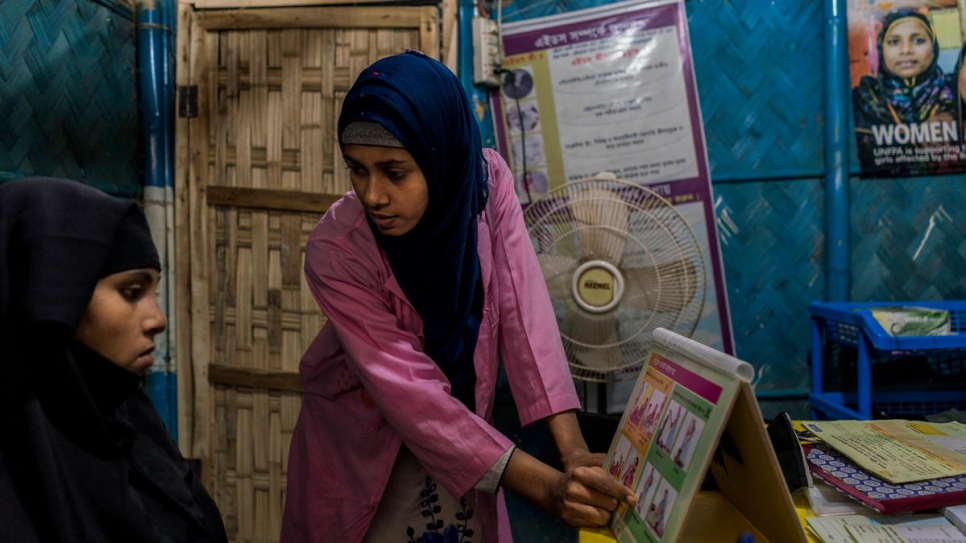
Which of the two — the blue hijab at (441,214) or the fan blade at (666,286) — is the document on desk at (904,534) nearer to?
the blue hijab at (441,214)

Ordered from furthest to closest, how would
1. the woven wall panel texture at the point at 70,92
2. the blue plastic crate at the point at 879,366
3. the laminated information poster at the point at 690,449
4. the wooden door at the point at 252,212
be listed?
1. the wooden door at the point at 252,212
2. the woven wall panel texture at the point at 70,92
3. the blue plastic crate at the point at 879,366
4. the laminated information poster at the point at 690,449

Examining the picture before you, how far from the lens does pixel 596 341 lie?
201 cm

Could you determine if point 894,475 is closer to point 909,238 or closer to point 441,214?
point 441,214

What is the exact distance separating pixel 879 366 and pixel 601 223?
3.93 feet

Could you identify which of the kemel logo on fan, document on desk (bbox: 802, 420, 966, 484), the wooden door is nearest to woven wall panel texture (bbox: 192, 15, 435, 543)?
the wooden door

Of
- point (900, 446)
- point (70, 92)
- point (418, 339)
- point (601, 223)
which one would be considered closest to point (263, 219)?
point (70, 92)

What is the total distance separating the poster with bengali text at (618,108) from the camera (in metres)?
2.39

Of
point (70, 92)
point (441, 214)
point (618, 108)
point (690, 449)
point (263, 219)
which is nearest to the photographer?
point (690, 449)

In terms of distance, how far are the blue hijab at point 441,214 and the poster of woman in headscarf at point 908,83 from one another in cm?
172

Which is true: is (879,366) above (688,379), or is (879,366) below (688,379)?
below

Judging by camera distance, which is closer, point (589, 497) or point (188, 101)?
point (589, 497)

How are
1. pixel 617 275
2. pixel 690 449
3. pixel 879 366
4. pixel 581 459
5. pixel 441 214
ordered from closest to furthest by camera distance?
pixel 690 449
pixel 581 459
pixel 441 214
pixel 617 275
pixel 879 366

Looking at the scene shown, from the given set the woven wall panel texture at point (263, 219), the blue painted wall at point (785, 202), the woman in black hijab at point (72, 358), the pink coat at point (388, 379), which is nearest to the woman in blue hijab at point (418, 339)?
the pink coat at point (388, 379)

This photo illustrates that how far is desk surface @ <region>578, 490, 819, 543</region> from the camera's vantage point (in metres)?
0.94
